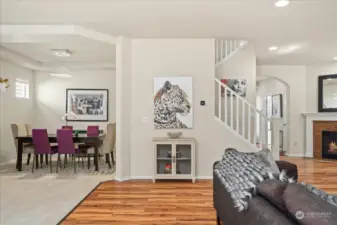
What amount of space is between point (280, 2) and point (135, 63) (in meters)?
2.80

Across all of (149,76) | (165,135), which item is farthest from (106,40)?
(165,135)

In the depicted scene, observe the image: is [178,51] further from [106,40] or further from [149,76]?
[106,40]

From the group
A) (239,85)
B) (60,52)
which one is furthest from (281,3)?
(60,52)

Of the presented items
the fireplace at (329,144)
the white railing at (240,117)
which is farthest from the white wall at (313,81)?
the white railing at (240,117)

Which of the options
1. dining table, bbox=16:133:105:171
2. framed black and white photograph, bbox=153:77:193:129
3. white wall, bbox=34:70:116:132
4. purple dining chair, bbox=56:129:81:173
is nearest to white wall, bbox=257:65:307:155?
framed black and white photograph, bbox=153:77:193:129

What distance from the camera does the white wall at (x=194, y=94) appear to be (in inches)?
203

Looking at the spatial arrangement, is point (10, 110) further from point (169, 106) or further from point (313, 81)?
point (313, 81)

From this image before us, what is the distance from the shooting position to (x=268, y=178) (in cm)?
171

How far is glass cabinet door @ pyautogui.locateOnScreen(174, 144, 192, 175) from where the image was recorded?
4918 millimetres

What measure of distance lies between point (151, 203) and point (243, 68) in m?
3.66

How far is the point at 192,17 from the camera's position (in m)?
4.05

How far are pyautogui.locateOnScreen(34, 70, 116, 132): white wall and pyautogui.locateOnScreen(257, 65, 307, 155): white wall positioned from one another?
4.69 m

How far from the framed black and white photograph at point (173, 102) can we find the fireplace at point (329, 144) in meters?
4.59

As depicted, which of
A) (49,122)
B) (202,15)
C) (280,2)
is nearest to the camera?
(280,2)
